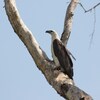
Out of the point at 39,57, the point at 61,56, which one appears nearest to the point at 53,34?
the point at 61,56

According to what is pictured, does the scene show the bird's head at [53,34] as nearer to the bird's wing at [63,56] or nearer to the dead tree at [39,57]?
the bird's wing at [63,56]

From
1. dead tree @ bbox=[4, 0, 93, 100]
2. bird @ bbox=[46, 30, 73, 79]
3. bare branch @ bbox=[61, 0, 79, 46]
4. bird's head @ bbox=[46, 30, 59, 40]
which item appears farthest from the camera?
bird's head @ bbox=[46, 30, 59, 40]

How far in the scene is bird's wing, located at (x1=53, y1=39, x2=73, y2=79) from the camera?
6.96m

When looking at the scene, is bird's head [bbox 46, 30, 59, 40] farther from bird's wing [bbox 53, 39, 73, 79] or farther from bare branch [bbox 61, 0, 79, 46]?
bare branch [bbox 61, 0, 79, 46]

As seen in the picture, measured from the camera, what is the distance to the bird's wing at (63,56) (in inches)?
274

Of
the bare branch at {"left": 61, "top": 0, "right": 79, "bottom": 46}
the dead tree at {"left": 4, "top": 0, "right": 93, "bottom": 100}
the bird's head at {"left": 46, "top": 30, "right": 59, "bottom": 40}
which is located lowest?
the dead tree at {"left": 4, "top": 0, "right": 93, "bottom": 100}

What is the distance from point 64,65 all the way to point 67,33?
575mm

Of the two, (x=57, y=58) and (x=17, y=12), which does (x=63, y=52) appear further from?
(x=17, y=12)

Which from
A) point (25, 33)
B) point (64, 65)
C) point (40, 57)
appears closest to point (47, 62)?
point (40, 57)

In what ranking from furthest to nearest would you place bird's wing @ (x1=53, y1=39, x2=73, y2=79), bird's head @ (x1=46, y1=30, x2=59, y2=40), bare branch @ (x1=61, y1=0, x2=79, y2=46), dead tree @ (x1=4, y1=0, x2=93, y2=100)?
bird's head @ (x1=46, y1=30, x2=59, y2=40), bare branch @ (x1=61, y1=0, x2=79, y2=46), bird's wing @ (x1=53, y1=39, x2=73, y2=79), dead tree @ (x1=4, y1=0, x2=93, y2=100)

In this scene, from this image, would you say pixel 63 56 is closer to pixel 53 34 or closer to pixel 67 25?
pixel 67 25

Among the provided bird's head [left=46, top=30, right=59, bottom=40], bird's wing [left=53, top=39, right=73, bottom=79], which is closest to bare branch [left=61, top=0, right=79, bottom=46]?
bird's wing [left=53, top=39, right=73, bottom=79]

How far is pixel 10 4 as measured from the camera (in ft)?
21.0

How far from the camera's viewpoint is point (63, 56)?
7309 mm
